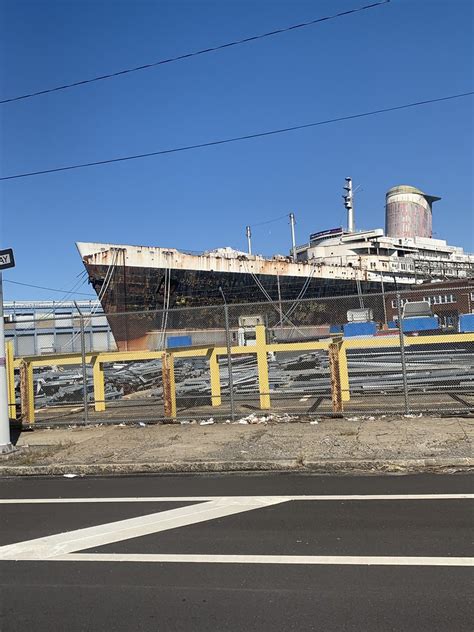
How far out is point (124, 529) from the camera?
5004 millimetres

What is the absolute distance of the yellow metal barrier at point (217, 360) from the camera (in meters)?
9.93

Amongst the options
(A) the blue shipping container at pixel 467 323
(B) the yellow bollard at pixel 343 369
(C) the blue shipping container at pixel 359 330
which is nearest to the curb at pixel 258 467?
(B) the yellow bollard at pixel 343 369

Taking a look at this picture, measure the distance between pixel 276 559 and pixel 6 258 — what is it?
22.0 feet

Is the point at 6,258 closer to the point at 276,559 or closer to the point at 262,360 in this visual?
the point at 262,360

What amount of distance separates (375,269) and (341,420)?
1981 inches

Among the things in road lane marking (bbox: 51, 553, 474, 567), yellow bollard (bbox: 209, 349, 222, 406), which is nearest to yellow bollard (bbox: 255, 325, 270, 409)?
yellow bollard (bbox: 209, 349, 222, 406)

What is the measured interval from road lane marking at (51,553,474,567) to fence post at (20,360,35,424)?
292 inches

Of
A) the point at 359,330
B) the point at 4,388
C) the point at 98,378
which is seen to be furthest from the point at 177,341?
the point at 4,388

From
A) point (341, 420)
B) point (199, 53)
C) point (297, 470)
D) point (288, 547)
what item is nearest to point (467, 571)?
point (288, 547)

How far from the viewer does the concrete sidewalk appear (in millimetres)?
7078

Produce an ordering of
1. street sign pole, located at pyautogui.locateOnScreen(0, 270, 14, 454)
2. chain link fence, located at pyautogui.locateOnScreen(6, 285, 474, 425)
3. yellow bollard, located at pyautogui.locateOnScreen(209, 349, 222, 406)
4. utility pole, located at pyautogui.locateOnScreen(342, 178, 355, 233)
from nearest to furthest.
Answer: street sign pole, located at pyautogui.locateOnScreen(0, 270, 14, 454) → chain link fence, located at pyautogui.locateOnScreen(6, 285, 474, 425) → yellow bollard, located at pyautogui.locateOnScreen(209, 349, 222, 406) → utility pole, located at pyautogui.locateOnScreen(342, 178, 355, 233)

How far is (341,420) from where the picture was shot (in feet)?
31.9

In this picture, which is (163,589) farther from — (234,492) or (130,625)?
(234,492)

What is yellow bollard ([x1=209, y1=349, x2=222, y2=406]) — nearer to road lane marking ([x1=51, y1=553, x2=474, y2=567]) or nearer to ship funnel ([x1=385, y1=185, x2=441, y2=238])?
road lane marking ([x1=51, y1=553, x2=474, y2=567])
